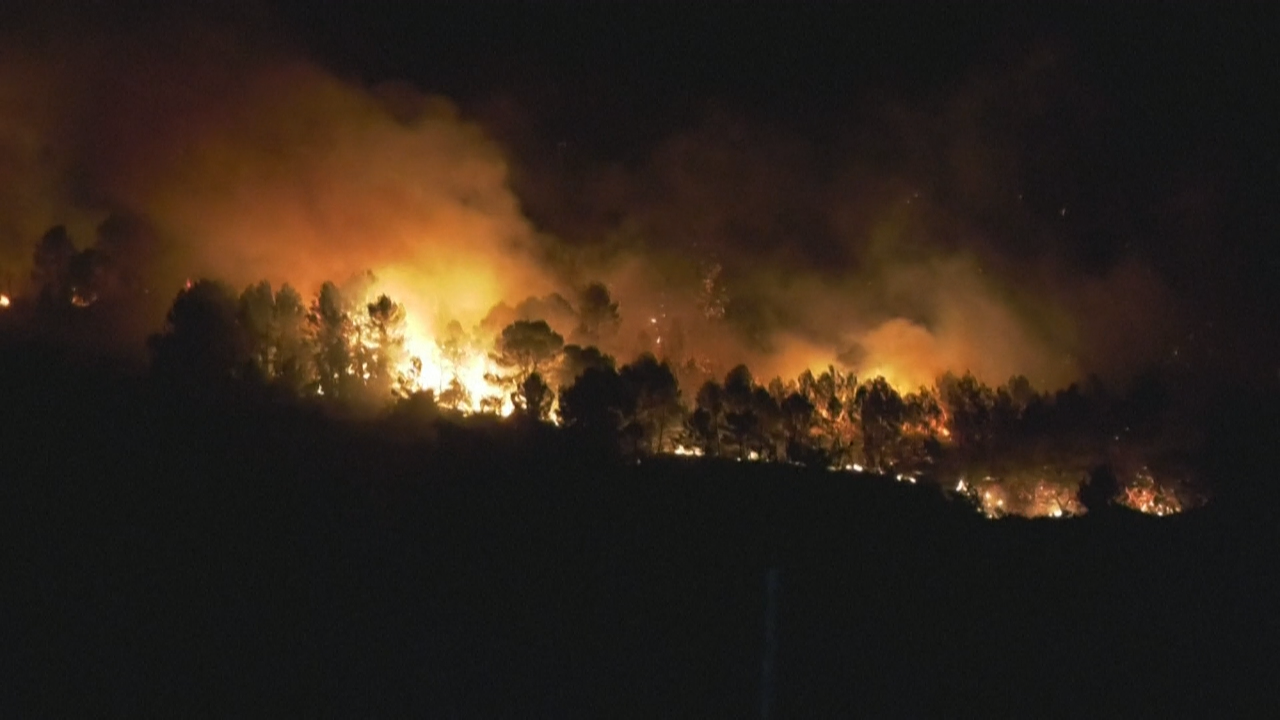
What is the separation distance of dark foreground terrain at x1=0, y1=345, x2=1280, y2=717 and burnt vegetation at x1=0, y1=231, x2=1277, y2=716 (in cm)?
6

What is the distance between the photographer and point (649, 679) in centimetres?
1485

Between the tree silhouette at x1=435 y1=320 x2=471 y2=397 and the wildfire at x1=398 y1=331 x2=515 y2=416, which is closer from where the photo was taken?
the tree silhouette at x1=435 y1=320 x2=471 y2=397

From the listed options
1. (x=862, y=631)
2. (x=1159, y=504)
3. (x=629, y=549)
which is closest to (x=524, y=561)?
(x=629, y=549)

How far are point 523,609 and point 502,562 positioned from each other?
361 centimetres

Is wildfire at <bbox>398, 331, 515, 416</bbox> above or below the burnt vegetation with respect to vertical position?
above

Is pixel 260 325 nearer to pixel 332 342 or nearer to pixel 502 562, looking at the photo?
pixel 332 342

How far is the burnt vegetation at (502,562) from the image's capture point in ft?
47.3

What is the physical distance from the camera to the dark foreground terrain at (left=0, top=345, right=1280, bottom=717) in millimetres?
13883

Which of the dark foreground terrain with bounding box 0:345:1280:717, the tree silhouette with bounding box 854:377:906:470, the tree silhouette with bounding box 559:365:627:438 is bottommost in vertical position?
the dark foreground terrain with bounding box 0:345:1280:717

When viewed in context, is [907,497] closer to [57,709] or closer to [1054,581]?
[1054,581]

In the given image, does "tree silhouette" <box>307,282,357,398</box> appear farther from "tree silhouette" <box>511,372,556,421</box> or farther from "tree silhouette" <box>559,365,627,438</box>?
"tree silhouette" <box>559,365,627,438</box>

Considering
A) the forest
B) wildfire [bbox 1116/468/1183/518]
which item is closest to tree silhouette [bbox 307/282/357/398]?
the forest

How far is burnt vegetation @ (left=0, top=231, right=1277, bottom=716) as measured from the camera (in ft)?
47.3

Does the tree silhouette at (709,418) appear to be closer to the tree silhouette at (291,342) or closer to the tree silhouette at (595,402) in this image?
the tree silhouette at (595,402)
